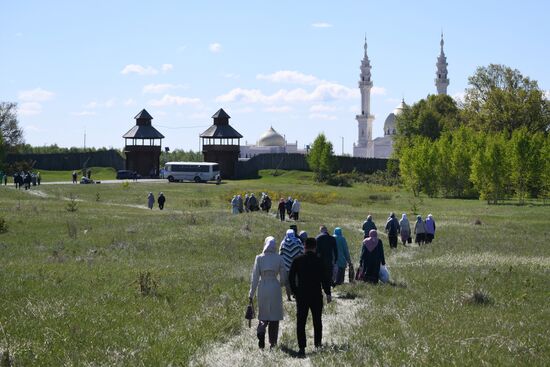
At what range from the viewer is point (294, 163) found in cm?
12288

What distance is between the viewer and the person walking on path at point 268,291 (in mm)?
14289

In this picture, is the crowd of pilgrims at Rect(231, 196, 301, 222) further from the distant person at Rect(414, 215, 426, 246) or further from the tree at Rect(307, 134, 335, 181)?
the tree at Rect(307, 134, 335, 181)

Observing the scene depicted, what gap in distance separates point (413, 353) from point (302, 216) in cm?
4207

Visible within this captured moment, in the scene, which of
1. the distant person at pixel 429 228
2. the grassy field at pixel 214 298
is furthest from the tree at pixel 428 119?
the distant person at pixel 429 228

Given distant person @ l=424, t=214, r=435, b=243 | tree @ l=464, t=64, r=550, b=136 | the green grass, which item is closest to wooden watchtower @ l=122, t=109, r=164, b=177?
the green grass

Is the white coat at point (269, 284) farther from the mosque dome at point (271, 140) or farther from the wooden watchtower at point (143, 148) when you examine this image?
the mosque dome at point (271, 140)

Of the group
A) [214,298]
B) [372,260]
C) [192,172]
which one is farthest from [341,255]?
[192,172]

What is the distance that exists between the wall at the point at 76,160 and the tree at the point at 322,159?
25872mm

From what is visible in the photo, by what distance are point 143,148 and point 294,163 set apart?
2489 cm

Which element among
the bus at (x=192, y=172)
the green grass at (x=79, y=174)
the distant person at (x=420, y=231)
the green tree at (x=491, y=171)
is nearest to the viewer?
the distant person at (x=420, y=231)

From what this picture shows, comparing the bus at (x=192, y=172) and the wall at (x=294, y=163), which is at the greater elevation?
the wall at (x=294, y=163)

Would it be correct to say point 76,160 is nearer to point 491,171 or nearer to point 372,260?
point 491,171

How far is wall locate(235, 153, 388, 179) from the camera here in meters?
116

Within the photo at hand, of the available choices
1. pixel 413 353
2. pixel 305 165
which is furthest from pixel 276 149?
pixel 413 353
